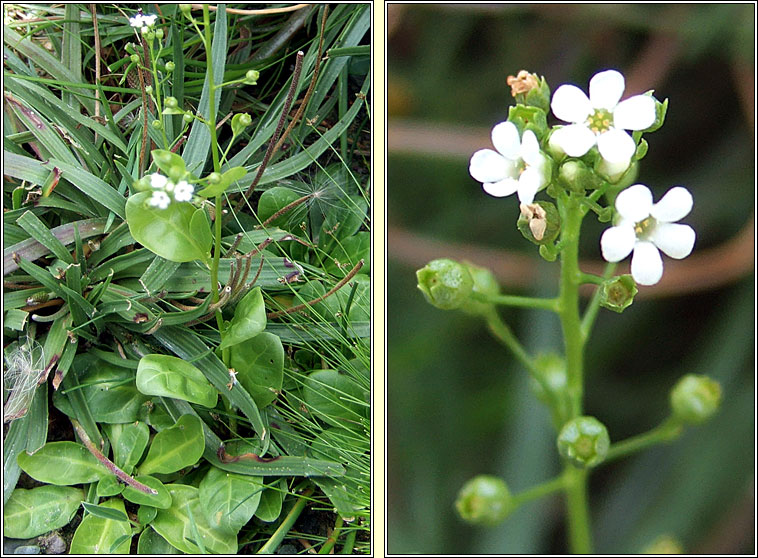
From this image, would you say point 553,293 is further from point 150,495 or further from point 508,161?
point 150,495

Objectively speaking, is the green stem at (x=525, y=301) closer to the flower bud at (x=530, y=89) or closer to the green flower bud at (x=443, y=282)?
the green flower bud at (x=443, y=282)

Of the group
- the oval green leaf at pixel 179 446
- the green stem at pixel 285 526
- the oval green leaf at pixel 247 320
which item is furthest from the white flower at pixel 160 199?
the green stem at pixel 285 526

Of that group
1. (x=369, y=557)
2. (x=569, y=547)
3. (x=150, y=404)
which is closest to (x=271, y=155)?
(x=150, y=404)

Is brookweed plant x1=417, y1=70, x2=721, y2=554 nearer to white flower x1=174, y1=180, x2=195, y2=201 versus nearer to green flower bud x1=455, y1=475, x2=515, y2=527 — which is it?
green flower bud x1=455, y1=475, x2=515, y2=527

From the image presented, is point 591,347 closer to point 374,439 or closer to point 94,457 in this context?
point 374,439

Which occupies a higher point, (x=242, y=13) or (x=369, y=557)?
(x=242, y=13)

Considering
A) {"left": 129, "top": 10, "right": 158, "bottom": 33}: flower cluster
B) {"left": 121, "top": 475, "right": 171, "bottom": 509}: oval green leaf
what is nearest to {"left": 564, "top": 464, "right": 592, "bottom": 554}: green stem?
{"left": 121, "top": 475, "right": 171, "bottom": 509}: oval green leaf
